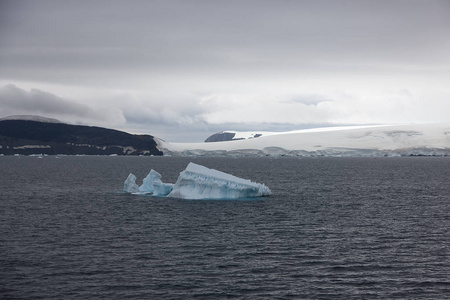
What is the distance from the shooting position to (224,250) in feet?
91.6

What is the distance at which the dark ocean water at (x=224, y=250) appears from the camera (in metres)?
21.2

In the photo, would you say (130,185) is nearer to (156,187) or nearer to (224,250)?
(156,187)

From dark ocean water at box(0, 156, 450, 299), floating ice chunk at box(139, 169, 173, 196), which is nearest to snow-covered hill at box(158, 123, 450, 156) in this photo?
floating ice chunk at box(139, 169, 173, 196)

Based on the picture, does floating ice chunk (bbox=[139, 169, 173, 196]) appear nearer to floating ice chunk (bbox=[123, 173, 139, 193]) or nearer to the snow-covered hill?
floating ice chunk (bbox=[123, 173, 139, 193])

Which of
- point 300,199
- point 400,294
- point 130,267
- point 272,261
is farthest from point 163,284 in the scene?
point 300,199

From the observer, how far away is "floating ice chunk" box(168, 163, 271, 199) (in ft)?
167

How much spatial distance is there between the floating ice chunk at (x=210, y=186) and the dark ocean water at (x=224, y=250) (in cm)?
275

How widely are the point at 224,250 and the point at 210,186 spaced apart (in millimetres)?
23780

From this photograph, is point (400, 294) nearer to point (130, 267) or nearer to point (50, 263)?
point (130, 267)

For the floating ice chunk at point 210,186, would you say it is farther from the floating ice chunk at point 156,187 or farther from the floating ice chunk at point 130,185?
the floating ice chunk at point 130,185

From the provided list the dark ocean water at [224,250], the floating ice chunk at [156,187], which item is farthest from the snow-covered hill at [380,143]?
the dark ocean water at [224,250]

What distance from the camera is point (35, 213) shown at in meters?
41.4

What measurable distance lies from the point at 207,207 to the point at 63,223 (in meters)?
13.9

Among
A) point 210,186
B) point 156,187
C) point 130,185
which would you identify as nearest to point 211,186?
point 210,186
